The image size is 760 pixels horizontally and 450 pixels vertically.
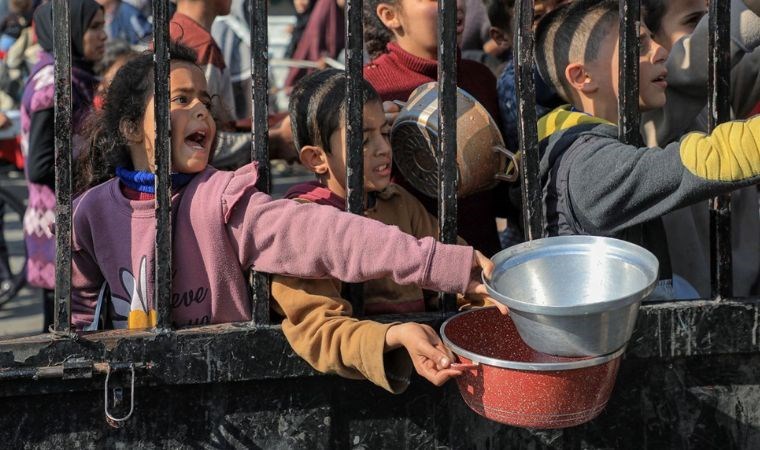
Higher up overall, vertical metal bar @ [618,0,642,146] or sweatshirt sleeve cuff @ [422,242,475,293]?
vertical metal bar @ [618,0,642,146]

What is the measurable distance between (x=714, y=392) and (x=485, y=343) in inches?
23.1

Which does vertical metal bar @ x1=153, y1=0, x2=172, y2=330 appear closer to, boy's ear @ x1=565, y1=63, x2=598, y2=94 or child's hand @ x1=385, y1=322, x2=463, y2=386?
child's hand @ x1=385, y1=322, x2=463, y2=386

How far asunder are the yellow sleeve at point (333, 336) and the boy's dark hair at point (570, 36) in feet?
2.91

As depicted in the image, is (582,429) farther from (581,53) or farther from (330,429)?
(581,53)

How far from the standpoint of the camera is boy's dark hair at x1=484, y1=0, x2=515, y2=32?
4.54m

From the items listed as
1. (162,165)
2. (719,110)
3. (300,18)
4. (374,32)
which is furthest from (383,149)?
(300,18)

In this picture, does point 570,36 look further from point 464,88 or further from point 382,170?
point 382,170

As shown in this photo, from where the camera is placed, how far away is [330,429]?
2.62 meters

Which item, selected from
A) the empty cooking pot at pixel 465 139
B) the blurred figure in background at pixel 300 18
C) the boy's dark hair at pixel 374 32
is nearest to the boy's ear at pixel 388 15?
the boy's dark hair at pixel 374 32

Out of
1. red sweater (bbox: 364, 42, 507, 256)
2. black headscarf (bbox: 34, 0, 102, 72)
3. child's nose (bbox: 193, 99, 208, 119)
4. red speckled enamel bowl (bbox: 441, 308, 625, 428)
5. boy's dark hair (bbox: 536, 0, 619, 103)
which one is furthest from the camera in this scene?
black headscarf (bbox: 34, 0, 102, 72)

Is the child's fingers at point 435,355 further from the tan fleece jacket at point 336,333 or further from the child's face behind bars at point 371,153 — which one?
the child's face behind bars at point 371,153

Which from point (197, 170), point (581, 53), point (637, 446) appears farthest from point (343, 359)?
point (581, 53)

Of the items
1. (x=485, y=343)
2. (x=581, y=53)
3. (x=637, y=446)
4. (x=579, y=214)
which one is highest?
(x=581, y=53)

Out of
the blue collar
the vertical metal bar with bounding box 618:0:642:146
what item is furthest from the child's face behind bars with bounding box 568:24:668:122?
the blue collar
